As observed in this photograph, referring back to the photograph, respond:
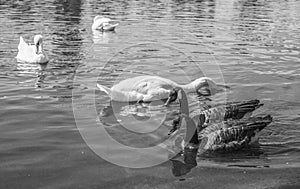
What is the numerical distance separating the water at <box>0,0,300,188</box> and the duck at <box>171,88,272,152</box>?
25 cm

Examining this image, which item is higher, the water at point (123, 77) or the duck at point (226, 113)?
the duck at point (226, 113)

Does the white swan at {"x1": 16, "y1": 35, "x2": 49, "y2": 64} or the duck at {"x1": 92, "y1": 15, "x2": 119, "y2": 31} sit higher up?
the white swan at {"x1": 16, "y1": 35, "x2": 49, "y2": 64}

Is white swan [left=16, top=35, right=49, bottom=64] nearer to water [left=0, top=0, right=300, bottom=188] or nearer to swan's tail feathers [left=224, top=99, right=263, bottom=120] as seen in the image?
water [left=0, top=0, right=300, bottom=188]

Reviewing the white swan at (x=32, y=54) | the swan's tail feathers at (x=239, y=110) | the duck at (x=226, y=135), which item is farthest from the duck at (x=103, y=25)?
the duck at (x=226, y=135)

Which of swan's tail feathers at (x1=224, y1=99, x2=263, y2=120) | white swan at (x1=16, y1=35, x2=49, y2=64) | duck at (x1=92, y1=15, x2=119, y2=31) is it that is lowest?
duck at (x1=92, y1=15, x2=119, y2=31)

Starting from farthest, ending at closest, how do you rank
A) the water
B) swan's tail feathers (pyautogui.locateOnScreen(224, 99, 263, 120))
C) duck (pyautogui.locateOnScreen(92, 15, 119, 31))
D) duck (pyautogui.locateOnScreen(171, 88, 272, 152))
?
duck (pyautogui.locateOnScreen(92, 15, 119, 31))
swan's tail feathers (pyautogui.locateOnScreen(224, 99, 263, 120))
duck (pyautogui.locateOnScreen(171, 88, 272, 152))
the water

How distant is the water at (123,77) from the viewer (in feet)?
28.6

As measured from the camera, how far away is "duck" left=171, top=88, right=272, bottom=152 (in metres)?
9.73

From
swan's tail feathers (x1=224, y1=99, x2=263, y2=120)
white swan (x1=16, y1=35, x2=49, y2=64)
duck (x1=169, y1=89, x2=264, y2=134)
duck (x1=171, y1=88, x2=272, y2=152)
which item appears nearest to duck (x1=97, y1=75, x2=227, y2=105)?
duck (x1=169, y1=89, x2=264, y2=134)

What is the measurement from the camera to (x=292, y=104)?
1288 cm

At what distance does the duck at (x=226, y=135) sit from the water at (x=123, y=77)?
0.25m

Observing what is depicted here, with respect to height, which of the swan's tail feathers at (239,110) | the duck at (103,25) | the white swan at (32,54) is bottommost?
the duck at (103,25)

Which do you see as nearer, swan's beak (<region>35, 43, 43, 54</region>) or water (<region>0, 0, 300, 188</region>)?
water (<region>0, 0, 300, 188</region>)

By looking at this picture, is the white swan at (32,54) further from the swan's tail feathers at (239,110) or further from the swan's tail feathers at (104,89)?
the swan's tail feathers at (239,110)
